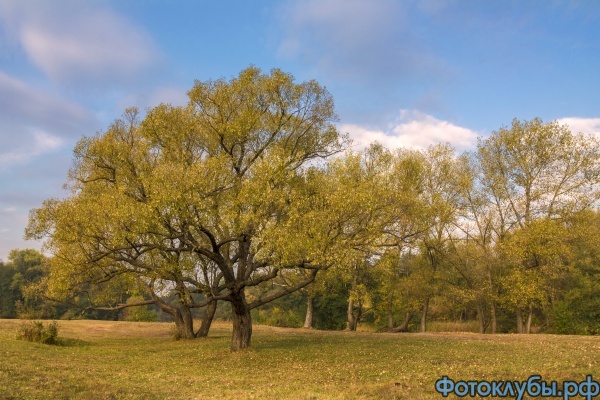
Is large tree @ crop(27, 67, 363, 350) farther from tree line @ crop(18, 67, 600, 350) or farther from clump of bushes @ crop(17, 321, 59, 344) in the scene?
clump of bushes @ crop(17, 321, 59, 344)

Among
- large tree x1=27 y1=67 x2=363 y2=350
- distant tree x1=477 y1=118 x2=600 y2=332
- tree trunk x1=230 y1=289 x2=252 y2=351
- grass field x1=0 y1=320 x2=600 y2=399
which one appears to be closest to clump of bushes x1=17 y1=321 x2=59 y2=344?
grass field x1=0 y1=320 x2=600 y2=399

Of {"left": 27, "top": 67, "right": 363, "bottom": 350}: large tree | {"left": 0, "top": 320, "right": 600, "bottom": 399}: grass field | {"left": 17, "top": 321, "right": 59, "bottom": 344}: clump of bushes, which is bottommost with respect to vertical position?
{"left": 17, "top": 321, "right": 59, "bottom": 344}: clump of bushes

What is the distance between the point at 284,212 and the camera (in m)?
24.3

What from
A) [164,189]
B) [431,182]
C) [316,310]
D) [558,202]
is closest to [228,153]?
[164,189]

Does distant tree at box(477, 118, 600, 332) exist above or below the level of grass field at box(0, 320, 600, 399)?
above

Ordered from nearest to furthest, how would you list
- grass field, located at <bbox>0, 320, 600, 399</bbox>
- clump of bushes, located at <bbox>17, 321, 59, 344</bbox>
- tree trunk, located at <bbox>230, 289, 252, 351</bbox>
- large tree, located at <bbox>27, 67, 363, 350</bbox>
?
grass field, located at <bbox>0, 320, 600, 399</bbox>
large tree, located at <bbox>27, 67, 363, 350</bbox>
tree trunk, located at <bbox>230, 289, 252, 351</bbox>
clump of bushes, located at <bbox>17, 321, 59, 344</bbox>

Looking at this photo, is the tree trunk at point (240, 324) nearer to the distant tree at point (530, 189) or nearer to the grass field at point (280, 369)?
the grass field at point (280, 369)

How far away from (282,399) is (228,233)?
41.3ft

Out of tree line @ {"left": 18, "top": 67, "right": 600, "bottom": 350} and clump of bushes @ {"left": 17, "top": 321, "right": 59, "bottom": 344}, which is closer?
tree line @ {"left": 18, "top": 67, "right": 600, "bottom": 350}

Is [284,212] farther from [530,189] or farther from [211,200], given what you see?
[530,189]

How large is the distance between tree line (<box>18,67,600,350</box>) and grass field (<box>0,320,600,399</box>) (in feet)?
11.9

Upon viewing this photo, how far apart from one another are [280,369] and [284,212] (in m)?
8.23

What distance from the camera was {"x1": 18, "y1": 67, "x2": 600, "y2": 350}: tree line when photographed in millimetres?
22562

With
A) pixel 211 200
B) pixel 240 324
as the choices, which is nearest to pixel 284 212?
pixel 211 200
